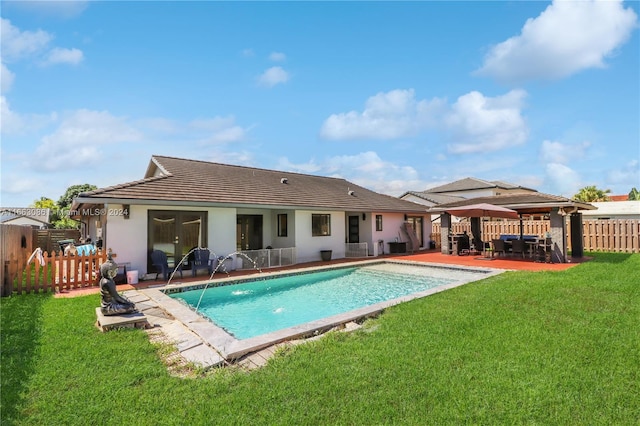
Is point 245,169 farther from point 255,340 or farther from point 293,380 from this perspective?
point 293,380

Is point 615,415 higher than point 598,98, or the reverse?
point 598,98

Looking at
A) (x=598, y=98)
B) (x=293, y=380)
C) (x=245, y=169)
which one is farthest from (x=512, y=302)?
(x=245, y=169)

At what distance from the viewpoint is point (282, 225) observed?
17234 millimetres

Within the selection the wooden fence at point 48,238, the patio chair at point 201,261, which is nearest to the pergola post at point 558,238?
the patio chair at point 201,261

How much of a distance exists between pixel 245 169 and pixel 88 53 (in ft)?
33.1

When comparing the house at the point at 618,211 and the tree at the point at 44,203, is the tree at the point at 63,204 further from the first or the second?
the house at the point at 618,211

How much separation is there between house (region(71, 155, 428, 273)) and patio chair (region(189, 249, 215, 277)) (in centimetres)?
38

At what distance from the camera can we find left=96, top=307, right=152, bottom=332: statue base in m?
5.76

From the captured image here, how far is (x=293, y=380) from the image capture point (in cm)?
388

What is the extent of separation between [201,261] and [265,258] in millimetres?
2974

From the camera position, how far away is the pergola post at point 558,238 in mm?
14930

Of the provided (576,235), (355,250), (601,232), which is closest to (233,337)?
(355,250)

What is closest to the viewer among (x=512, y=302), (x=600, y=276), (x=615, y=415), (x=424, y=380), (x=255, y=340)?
(x=615, y=415)

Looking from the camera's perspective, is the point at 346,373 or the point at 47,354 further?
the point at 47,354
